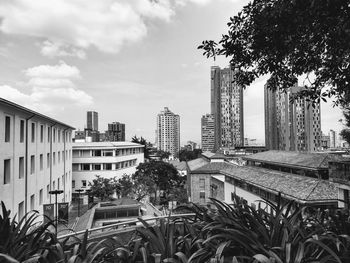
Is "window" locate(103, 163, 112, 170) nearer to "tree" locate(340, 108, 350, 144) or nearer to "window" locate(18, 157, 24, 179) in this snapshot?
"window" locate(18, 157, 24, 179)

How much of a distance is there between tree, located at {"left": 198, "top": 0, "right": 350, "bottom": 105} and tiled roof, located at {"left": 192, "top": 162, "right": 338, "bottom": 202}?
10.4m

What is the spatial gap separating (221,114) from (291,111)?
38.9m

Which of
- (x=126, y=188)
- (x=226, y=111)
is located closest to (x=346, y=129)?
(x=126, y=188)

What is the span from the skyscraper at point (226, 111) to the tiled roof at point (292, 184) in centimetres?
7983

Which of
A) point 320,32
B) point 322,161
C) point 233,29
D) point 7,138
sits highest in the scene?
point 233,29

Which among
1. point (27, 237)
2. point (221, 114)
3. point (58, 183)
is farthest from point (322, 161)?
point (221, 114)

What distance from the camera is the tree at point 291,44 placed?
181 inches

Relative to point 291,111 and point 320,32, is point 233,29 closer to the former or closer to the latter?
point 320,32

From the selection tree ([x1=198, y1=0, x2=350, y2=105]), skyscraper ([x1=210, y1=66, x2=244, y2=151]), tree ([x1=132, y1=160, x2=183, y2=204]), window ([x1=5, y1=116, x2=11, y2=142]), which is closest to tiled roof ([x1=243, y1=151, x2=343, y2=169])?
tree ([x1=198, y1=0, x2=350, y2=105])

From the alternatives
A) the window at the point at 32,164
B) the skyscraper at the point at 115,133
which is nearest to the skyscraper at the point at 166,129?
the skyscraper at the point at 115,133

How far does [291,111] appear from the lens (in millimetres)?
69625

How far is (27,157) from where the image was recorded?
1870 centimetres

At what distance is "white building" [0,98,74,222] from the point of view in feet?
50.9

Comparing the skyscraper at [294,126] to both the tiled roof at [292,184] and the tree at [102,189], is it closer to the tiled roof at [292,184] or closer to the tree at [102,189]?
the tiled roof at [292,184]
